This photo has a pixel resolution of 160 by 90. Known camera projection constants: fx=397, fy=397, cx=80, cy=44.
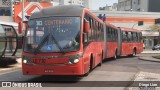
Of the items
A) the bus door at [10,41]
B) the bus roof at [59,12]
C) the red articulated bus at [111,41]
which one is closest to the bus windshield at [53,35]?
the bus roof at [59,12]

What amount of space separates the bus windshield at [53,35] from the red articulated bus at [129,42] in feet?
67.5

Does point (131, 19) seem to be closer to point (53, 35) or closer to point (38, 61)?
point (53, 35)

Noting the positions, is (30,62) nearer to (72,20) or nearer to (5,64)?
(72,20)

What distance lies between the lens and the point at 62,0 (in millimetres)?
146125

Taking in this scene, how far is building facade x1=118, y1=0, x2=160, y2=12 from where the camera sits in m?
129

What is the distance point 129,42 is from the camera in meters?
39.0

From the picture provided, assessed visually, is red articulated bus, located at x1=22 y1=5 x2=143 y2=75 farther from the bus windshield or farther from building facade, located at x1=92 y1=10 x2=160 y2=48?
building facade, located at x1=92 y1=10 x2=160 y2=48

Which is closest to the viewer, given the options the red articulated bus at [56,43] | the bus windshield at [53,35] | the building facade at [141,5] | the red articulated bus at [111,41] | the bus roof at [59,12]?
the red articulated bus at [56,43]

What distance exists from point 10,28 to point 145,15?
6614 cm

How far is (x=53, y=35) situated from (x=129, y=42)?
24.1 meters

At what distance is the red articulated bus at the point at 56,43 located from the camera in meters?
15.3

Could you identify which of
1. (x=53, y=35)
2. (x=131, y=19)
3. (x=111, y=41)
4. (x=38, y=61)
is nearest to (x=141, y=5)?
(x=131, y=19)

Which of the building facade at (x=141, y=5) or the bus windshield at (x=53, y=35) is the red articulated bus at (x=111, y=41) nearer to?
the bus windshield at (x=53, y=35)

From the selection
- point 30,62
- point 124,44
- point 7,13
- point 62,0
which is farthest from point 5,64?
point 62,0
